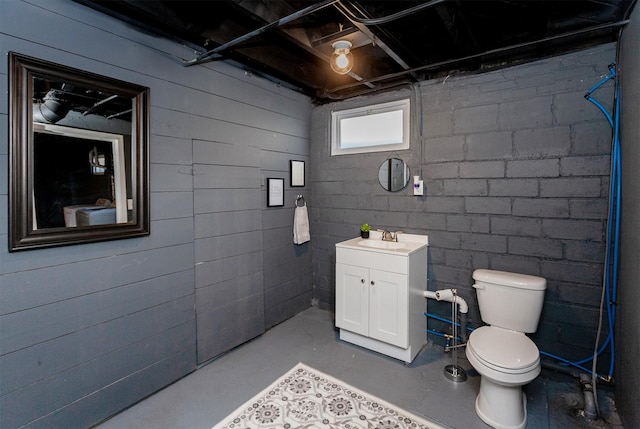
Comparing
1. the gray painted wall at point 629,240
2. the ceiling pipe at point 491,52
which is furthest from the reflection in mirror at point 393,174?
the gray painted wall at point 629,240

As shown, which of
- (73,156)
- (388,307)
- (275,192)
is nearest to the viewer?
(73,156)

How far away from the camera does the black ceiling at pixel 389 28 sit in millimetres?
1753

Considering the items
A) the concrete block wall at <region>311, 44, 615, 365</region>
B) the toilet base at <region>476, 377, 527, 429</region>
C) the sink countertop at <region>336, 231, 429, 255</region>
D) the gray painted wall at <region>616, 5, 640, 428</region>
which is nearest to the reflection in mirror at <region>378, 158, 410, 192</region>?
the concrete block wall at <region>311, 44, 615, 365</region>

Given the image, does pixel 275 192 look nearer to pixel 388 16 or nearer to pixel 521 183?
pixel 388 16

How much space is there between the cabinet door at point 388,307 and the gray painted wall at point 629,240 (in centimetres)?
122

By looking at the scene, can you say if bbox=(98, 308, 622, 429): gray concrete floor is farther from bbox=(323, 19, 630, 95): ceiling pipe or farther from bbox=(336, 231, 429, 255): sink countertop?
bbox=(323, 19, 630, 95): ceiling pipe

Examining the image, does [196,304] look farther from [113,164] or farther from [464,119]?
[464,119]

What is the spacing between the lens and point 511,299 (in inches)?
81.4

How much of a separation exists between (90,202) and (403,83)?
8.32 ft

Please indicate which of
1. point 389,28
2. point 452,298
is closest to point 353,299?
point 452,298

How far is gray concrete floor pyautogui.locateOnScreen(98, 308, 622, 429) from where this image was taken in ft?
5.95

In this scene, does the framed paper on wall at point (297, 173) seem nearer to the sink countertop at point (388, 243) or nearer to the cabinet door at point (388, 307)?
the sink countertop at point (388, 243)

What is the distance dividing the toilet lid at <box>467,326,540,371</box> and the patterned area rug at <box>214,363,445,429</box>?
19.6 inches

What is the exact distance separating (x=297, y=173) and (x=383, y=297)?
5.09 feet
